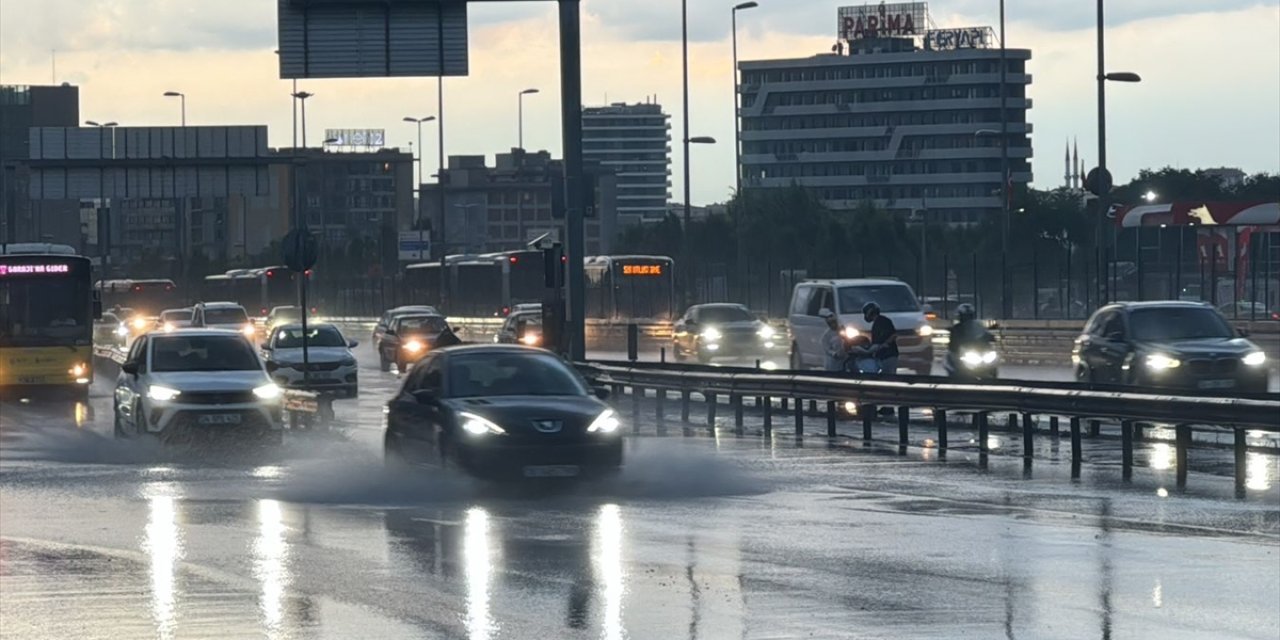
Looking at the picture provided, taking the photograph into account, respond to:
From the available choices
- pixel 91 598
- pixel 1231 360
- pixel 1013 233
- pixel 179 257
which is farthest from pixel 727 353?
pixel 179 257

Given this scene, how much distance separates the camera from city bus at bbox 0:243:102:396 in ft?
136

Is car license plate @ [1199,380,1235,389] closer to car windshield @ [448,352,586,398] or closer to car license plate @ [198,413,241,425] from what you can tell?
car windshield @ [448,352,586,398]

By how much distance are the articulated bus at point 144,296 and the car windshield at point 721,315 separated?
160 ft

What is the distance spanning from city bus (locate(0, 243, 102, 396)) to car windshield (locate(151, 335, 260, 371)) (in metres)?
13.8

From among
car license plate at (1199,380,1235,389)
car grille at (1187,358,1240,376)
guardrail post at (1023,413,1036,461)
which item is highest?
car grille at (1187,358,1240,376)

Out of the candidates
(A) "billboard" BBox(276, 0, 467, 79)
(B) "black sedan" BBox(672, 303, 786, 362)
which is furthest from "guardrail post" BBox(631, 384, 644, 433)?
(B) "black sedan" BBox(672, 303, 786, 362)

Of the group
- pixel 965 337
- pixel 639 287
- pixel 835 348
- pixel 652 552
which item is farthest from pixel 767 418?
pixel 639 287

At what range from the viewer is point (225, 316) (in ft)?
203

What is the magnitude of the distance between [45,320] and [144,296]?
5782cm

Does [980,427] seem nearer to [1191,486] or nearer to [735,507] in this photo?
[1191,486]

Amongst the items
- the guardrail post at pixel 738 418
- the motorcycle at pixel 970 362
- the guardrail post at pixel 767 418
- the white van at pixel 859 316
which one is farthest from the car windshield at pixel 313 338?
the motorcycle at pixel 970 362

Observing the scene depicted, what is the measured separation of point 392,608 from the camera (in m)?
12.4

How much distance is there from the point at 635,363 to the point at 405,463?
49.6ft

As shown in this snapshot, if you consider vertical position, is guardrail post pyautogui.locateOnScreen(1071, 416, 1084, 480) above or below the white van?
below
